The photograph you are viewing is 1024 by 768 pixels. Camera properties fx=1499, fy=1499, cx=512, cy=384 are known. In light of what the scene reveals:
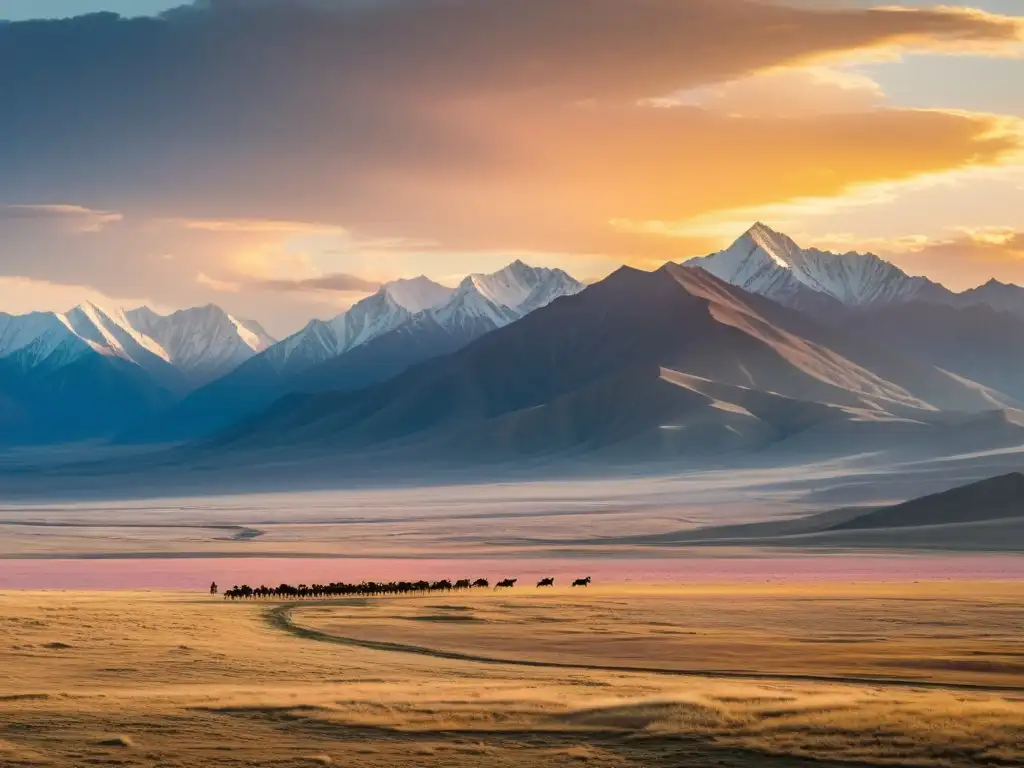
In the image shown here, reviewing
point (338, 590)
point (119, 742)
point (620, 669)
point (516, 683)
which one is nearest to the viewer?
point (119, 742)

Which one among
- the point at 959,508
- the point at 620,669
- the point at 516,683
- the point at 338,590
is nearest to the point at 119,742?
the point at 516,683

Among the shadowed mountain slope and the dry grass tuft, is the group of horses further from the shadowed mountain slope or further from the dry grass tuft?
the shadowed mountain slope

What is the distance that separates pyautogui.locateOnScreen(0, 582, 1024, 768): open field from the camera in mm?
27953

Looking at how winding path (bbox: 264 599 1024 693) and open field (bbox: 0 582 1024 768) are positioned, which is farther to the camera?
winding path (bbox: 264 599 1024 693)

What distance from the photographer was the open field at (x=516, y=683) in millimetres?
27953

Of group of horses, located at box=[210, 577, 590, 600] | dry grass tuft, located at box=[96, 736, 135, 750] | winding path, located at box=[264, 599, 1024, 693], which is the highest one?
dry grass tuft, located at box=[96, 736, 135, 750]

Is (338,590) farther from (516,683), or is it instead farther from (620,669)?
(516,683)

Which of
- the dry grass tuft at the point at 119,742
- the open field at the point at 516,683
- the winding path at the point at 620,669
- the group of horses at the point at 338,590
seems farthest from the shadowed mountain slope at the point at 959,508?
the dry grass tuft at the point at 119,742

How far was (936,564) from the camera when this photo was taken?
321 feet

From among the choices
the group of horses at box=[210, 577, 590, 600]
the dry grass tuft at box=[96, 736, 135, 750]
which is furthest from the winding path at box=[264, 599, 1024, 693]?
the group of horses at box=[210, 577, 590, 600]

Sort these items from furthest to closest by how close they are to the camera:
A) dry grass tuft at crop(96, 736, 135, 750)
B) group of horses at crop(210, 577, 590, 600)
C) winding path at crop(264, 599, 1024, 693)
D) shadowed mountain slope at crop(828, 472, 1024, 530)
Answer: shadowed mountain slope at crop(828, 472, 1024, 530) < group of horses at crop(210, 577, 590, 600) < winding path at crop(264, 599, 1024, 693) < dry grass tuft at crop(96, 736, 135, 750)

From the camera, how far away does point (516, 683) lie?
37.2 meters

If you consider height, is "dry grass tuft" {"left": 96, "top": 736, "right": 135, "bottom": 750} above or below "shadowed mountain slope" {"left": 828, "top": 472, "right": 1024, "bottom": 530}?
above

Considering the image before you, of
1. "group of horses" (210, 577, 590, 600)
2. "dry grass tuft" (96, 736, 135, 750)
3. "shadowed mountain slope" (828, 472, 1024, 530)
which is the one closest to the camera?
"dry grass tuft" (96, 736, 135, 750)
